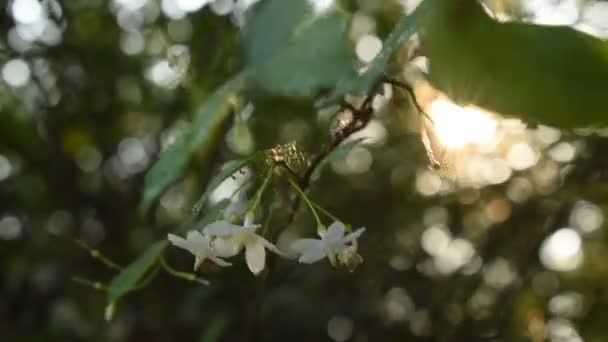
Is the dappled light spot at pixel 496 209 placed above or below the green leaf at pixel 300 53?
below

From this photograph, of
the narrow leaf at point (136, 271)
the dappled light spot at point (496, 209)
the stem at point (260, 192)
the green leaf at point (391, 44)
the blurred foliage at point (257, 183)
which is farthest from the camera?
the dappled light spot at point (496, 209)

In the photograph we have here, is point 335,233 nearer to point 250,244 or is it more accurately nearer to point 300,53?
point 250,244

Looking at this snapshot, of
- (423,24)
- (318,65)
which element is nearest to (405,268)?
(318,65)

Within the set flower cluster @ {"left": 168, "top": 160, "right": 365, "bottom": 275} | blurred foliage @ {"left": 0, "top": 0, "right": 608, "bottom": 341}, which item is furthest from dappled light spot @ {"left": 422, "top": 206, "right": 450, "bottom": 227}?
flower cluster @ {"left": 168, "top": 160, "right": 365, "bottom": 275}

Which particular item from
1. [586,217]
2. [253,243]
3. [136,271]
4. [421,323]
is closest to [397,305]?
[421,323]

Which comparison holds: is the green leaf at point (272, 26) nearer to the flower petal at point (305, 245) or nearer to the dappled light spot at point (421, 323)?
the flower petal at point (305, 245)

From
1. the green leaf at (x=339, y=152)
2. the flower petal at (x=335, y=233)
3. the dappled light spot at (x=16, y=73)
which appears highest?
the green leaf at (x=339, y=152)

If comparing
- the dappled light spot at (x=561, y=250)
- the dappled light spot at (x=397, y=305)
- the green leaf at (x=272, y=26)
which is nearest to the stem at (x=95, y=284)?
the green leaf at (x=272, y=26)
